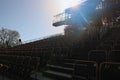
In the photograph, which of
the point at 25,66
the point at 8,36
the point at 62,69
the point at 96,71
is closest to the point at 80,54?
the point at 62,69

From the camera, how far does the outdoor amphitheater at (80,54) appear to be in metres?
6.79

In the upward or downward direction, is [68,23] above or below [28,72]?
above

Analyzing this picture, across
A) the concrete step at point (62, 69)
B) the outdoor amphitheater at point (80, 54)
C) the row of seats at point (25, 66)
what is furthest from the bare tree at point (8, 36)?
the concrete step at point (62, 69)

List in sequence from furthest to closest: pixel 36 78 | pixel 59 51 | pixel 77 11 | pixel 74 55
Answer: pixel 77 11, pixel 59 51, pixel 74 55, pixel 36 78

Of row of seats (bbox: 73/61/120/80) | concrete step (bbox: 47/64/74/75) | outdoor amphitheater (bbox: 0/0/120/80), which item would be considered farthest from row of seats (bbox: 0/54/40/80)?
row of seats (bbox: 73/61/120/80)

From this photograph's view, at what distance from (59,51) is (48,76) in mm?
3216

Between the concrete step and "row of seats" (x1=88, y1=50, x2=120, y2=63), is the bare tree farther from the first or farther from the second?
"row of seats" (x1=88, y1=50, x2=120, y2=63)

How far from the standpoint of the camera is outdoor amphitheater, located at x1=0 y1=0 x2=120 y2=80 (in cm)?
679

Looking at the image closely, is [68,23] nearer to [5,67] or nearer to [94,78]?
[5,67]

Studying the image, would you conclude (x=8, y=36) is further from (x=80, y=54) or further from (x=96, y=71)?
(x=96, y=71)

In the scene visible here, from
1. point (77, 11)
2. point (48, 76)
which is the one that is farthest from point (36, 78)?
point (77, 11)

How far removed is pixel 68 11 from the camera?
29609 mm

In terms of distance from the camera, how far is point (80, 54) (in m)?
11.4

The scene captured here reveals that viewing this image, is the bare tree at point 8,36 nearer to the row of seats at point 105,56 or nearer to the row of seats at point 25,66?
the row of seats at point 25,66
